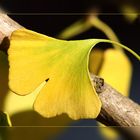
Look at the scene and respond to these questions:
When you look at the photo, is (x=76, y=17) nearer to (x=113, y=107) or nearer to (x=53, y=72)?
(x=53, y=72)

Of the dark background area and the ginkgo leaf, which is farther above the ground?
the dark background area

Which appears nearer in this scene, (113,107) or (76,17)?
(113,107)

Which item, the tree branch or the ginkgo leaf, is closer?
the tree branch

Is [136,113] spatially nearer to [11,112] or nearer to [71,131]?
[71,131]

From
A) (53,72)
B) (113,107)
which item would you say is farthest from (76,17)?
(113,107)

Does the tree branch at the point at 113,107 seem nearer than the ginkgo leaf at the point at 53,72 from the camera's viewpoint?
Yes
